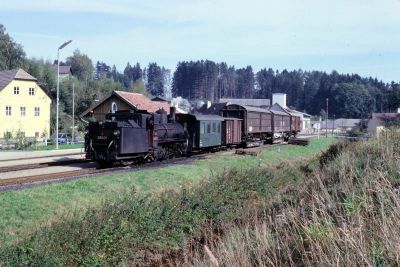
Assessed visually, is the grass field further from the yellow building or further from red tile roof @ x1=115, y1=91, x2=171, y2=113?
the yellow building

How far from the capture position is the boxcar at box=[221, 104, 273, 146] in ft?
124

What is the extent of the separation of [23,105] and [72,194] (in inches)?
1916

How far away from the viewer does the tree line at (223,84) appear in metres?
94.8

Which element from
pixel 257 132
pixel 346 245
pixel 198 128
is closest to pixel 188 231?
pixel 346 245

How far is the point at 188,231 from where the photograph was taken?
40.5 feet

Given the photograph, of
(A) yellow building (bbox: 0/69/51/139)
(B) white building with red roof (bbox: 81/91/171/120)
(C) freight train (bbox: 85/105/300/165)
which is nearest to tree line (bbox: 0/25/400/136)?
(A) yellow building (bbox: 0/69/51/139)

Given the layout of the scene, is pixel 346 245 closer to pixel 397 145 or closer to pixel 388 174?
pixel 388 174

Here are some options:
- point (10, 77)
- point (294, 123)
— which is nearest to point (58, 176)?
point (294, 123)

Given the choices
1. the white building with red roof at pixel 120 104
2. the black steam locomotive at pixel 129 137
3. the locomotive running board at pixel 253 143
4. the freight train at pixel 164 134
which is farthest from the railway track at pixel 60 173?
the white building with red roof at pixel 120 104

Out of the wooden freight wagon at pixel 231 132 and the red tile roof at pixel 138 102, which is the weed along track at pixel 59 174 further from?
the red tile roof at pixel 138 102

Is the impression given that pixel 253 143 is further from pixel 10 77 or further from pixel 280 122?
pixel 10 77

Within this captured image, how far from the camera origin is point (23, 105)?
59656 millimetres

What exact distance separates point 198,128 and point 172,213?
16.4 meters

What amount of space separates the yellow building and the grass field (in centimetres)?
3983
